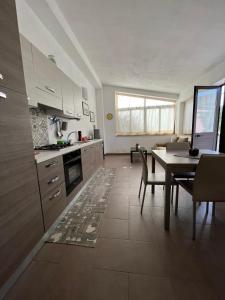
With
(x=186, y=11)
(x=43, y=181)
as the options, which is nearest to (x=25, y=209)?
(x=43, y=181)

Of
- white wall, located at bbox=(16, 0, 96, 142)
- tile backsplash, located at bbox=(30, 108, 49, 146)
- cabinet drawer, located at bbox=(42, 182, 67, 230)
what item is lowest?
cabinet drawer, located at bbox=(42, 182, 67, 230)

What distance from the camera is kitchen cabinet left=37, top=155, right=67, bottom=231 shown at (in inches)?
53.9

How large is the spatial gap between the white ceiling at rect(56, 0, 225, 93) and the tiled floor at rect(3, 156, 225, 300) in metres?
2.71

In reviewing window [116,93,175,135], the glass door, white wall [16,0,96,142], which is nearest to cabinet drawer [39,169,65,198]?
white wall [16,0,96,142]

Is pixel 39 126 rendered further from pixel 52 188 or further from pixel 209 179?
pixel 209 179

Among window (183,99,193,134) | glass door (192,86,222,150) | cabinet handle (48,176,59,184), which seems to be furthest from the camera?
window (183,99,193,134)

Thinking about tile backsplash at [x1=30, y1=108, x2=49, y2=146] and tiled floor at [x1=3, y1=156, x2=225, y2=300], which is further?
tile backsplash at [x1=30, y1=108, x2=49, y2=146]

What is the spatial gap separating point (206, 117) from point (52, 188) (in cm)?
392

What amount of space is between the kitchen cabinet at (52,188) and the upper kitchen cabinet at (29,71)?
28.6 inches

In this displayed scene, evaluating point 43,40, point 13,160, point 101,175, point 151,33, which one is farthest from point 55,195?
point 151,33

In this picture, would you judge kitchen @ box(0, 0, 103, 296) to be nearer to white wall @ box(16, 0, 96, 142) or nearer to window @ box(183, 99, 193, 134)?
white wall @ box(16, 0, 96, 142)

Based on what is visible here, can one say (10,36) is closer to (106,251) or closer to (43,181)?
(43,181)

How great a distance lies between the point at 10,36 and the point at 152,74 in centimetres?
392

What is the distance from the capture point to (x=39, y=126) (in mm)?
2135
